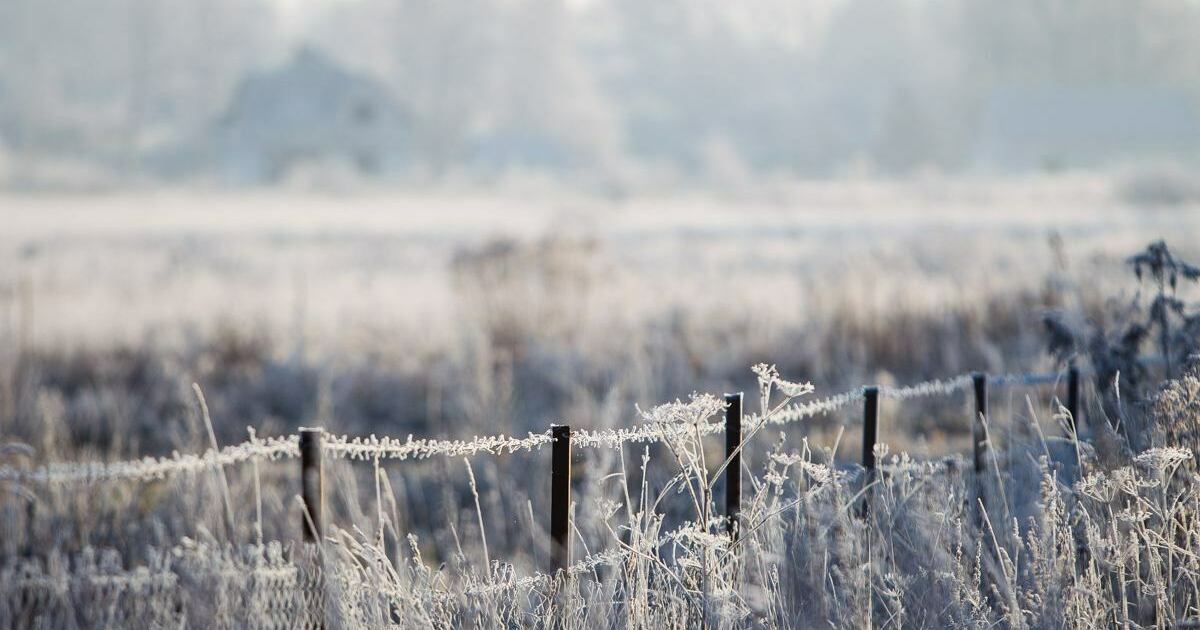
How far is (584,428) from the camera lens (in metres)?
7.78

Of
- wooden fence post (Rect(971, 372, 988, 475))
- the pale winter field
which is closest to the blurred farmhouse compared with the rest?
the pale winter field

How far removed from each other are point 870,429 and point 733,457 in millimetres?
810

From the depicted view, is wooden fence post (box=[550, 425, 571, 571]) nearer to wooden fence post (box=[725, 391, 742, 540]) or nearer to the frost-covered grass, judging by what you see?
the frost-covered grass

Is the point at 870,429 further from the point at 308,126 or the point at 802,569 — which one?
the point at 308,126

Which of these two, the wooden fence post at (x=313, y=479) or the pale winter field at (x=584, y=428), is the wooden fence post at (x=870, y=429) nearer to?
the pale winter field at (x=584, y=428)

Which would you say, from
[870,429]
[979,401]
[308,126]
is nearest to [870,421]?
[870,429]

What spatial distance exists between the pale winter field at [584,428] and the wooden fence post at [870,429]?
7 centimetres

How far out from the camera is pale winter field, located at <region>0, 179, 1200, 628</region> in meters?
3.33

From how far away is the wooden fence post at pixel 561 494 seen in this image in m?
3.15

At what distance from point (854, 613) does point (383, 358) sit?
723cm

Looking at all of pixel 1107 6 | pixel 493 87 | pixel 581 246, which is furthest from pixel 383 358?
pixel 1107 6

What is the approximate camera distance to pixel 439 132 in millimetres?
63438

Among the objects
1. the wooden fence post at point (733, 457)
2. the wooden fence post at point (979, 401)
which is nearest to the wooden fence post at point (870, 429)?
the wooden fence post at point (979, 401)

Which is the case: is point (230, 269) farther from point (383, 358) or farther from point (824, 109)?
point (824, 109)
